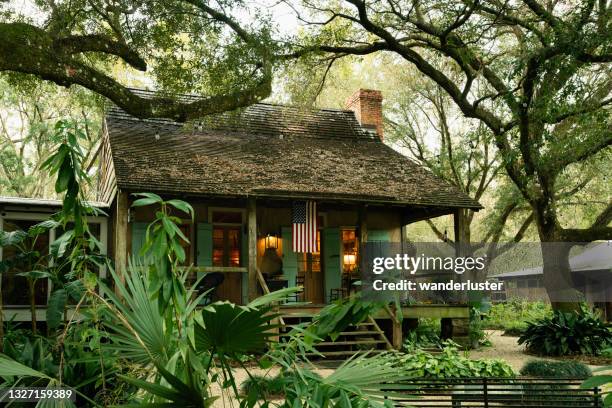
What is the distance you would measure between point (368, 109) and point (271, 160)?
551cm

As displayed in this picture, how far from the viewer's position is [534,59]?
10.8 metres

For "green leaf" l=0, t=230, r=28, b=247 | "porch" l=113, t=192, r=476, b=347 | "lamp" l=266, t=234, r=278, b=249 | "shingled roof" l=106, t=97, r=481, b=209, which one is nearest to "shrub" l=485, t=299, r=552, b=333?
"porch" l=113, t=192, r=476, b=347

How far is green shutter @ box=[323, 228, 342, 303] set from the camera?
16109mm

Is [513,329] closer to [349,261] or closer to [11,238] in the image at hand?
[349,261]

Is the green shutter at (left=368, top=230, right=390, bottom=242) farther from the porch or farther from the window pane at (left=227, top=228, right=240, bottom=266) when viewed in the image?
the window pane at (left=227, top=228, right=240, bottom=266)

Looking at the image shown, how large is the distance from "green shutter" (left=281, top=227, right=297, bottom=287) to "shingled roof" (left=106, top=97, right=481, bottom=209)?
171 centimetres

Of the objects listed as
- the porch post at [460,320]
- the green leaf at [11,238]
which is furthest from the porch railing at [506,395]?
the porch post at [460,320]

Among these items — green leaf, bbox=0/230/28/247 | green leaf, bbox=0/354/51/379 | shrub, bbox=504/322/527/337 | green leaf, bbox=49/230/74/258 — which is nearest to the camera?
green leaf, bbox=0/354/51/379

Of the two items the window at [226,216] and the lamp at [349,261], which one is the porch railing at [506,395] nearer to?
the window at [226,216]

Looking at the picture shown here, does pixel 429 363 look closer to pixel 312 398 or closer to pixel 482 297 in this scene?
pixel 312 398

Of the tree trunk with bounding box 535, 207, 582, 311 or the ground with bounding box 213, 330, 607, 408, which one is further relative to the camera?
the tree trunk with bounding box 535, 207, 582, 311

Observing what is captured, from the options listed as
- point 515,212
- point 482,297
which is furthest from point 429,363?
point 515,212

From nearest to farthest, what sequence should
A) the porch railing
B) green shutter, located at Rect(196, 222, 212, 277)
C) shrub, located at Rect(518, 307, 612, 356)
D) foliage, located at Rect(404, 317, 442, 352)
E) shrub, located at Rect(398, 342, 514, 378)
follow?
the porch railing, shrub, located at Rect(398, 342, 514, 378), shrub, located at Rect(518, 307, 612, 356), foliage, located at Rect(404, 317, 442, 352), green shutter, located at Rect(196, 222, 212, 277)

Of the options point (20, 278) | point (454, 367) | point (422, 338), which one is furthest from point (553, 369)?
point (20, 278)
